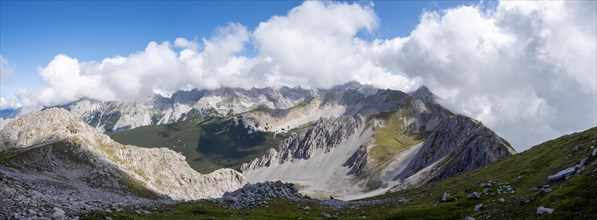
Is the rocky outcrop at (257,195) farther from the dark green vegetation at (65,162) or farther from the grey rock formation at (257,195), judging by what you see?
the dark green vegetation at (65,162)

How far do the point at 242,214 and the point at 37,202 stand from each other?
25977 mm

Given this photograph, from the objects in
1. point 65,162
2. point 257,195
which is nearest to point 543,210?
point 257,195

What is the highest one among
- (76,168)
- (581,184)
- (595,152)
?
(76,168)

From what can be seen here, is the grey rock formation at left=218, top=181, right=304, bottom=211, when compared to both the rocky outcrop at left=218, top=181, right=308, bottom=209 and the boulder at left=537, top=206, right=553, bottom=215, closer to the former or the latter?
the rocky outcrop at left=218, top=181, right=308, bottom=209

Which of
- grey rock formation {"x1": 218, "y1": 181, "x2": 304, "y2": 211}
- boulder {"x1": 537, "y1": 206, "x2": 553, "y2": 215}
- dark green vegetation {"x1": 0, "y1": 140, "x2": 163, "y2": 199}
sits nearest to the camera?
boulder {"x1": 537, "y1": 206, "x2": 553, "y2": 215}

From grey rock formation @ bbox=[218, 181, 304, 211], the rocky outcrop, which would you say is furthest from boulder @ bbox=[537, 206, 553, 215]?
the rocky outcrop

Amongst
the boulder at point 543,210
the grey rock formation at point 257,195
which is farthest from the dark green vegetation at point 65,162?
the boulder at point 543,210

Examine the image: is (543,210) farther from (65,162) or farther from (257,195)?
(65,162)

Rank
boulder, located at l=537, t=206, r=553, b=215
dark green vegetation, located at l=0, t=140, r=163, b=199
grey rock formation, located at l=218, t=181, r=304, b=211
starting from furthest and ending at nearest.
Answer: dark green vegetation, located at l=0, t=140, r=163, b=199 < grey rock formation, located at l=218, t=181, r=304, b=211 < boulder, located at l=537, t=206, r=553, b=215

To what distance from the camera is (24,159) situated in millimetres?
159000

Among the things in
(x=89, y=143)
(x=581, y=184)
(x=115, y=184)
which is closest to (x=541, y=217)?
(x=581, y=184)

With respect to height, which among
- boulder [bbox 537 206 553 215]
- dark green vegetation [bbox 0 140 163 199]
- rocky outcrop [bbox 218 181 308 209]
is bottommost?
boulder [bbox 537 206 553 215]

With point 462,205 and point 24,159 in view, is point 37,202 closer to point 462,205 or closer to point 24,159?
point 462,205

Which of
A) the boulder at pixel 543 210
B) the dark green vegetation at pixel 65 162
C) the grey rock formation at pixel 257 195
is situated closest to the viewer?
the boulder at pixel 543 210
